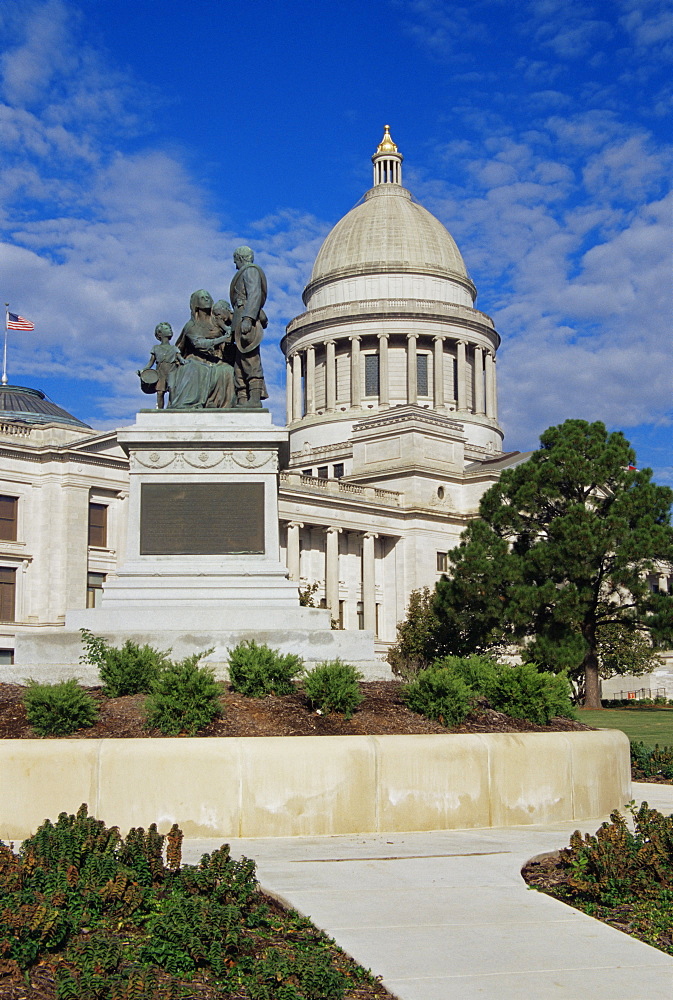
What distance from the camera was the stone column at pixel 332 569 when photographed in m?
77.4

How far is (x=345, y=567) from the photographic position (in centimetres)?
8181

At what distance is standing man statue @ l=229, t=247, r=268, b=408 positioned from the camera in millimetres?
19719

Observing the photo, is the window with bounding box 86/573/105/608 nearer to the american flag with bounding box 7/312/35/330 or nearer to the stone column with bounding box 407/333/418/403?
the american flag with bounding box 7/312/35/330

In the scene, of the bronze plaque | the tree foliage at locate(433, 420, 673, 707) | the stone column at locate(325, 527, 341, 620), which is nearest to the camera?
the bronze plaque

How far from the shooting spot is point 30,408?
81.4m

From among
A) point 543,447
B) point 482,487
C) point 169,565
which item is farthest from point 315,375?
point 169,565

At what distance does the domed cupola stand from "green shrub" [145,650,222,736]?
279 ft

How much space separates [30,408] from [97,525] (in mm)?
18523

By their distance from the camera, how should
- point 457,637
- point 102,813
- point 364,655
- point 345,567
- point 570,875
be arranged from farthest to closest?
point 345,567 → point 457,637 → point 364,655 → point 102,813 → point 570,875

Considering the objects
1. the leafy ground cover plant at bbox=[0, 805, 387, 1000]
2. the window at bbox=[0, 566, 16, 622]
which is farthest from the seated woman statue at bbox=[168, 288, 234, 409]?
the window at bbox=[0, 566, 16, 622]

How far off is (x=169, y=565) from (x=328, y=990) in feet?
39.2

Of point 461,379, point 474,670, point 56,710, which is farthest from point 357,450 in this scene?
point 56,710

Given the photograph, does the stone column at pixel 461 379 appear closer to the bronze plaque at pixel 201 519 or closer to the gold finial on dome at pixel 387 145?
the gold finial on dome at pixel 387 145

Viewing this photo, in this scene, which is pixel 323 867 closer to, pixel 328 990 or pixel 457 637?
pixel 328 990
